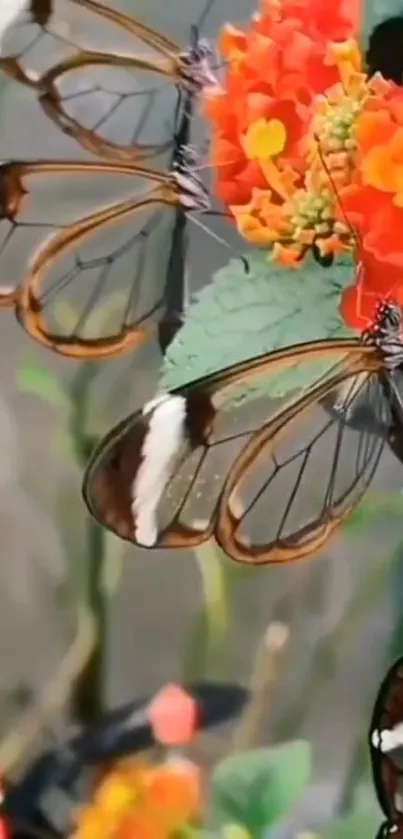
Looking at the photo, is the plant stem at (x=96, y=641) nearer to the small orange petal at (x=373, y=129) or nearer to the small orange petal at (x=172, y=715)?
the small orange petal at (x=172, y=715)

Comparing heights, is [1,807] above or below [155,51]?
below

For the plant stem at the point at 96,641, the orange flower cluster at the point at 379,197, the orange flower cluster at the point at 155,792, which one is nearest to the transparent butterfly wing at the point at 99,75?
the orange flower cluster at the point at 379,197

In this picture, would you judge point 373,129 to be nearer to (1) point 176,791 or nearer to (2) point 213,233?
(2) point 213,233

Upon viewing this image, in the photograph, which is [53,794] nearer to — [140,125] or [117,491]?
[117,491]

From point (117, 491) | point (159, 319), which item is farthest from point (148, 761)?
point (159, 319)

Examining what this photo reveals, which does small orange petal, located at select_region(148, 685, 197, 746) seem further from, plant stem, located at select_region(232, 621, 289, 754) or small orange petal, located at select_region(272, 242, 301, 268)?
small orange petal, located at select_region(272, 242, 301, 268)

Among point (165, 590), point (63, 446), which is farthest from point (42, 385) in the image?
point (165, 590)
